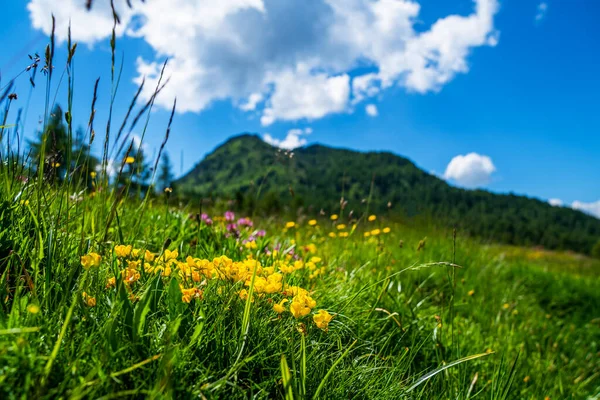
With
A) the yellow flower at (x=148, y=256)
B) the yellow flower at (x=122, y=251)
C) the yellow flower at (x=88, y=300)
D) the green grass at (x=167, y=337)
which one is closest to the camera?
the green grass at (x=167, y=337)

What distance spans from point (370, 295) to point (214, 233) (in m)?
1.51

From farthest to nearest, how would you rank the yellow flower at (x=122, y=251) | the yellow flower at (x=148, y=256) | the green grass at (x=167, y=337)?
1. the yellow flower at (x=148, y=256)
2. the yellow flower at (x=122, y=251)
3. the green grass at (x=167, y=337)

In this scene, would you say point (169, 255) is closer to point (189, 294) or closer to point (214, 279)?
point (214, 279)

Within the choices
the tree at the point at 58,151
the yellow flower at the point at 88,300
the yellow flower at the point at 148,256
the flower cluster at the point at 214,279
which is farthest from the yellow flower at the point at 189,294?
the tree at the point at 58,151

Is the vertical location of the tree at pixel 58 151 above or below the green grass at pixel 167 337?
above

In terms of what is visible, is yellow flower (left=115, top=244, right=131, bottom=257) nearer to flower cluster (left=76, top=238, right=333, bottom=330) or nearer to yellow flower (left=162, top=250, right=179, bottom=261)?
flower cluster (left=76, top=238, right=333, bottom=330)

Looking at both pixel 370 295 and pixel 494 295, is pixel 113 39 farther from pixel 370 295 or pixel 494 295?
pixel 494 295

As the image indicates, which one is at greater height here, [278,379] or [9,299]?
[9,299]

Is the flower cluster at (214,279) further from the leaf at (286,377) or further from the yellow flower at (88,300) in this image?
the leaf at (286,377)

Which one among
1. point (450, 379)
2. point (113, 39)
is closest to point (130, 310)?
point (113, 39)

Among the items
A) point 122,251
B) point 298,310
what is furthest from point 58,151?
point 298,310

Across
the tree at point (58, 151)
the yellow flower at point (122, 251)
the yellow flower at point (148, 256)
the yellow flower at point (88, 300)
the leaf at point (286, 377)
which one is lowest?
the leaf at point (286, 377)

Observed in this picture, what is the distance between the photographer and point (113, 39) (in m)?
1.77

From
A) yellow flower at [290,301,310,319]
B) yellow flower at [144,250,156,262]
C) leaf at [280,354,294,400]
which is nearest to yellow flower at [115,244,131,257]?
yellow flower at [144,250,156,262]
